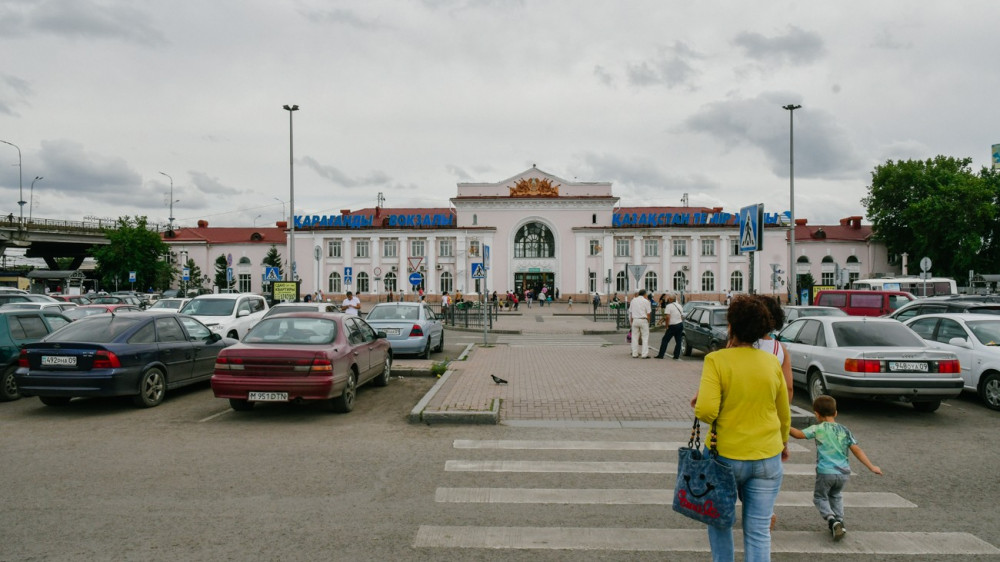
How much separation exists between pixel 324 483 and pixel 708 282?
64.4 m

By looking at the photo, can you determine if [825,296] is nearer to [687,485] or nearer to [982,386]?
[982,386]

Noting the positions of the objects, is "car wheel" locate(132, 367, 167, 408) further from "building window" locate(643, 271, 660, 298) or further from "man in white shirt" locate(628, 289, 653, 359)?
"building window" locate(643, 271, 660, 298)

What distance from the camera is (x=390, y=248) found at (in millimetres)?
67188

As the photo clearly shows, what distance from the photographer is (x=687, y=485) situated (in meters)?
3.56

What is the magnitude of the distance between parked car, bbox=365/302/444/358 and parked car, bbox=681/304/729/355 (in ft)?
24.0

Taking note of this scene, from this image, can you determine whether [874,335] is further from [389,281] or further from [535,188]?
[389,281]

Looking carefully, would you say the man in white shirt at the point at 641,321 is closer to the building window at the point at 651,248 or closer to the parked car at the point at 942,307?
the parked car at the point at 942,307

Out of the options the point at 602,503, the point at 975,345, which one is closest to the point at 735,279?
the point at 975,345

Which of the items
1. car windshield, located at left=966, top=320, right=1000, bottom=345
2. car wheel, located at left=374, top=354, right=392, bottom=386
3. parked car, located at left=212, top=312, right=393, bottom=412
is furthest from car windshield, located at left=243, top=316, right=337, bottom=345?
car windshield, located at left=966, top=320, right=1000, bottom=345

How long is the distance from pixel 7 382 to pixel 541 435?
28.7 feet

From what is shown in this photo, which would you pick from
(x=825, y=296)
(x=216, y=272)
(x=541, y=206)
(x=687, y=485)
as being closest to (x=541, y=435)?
(x=687, y=485)

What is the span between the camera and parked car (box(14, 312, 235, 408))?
30.0 feet

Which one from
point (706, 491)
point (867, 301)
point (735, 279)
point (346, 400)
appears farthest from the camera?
point (735, 279)

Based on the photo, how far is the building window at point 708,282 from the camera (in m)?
66.0
